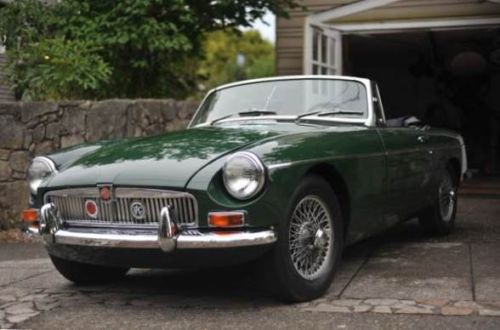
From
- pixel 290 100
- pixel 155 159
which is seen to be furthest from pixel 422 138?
pixel 155 159

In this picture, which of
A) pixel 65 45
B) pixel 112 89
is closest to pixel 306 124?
pixel 65 45

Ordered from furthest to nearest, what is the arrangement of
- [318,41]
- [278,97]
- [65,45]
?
[318,41] → [65,45] → [278,97]

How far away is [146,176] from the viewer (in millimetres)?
3988

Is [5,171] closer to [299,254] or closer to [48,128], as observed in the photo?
[48,128]

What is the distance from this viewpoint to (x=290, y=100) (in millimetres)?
5434

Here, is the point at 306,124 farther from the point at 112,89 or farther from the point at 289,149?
the point at 112,89

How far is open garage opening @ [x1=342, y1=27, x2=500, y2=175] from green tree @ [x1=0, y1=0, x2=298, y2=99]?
3842 mm

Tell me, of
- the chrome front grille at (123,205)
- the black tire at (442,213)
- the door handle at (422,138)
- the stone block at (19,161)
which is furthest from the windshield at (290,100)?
the stone block at (19,161)

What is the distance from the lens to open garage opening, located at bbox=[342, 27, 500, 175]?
13195 mm

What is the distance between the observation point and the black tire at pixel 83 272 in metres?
4.75

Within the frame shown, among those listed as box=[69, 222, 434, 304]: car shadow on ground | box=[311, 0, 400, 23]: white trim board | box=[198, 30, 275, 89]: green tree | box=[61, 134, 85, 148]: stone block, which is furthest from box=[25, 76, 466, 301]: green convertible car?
box=[198, 30, 275, 89]: green tree

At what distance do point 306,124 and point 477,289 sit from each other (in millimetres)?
1594

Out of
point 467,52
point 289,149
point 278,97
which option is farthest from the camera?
point 467,52

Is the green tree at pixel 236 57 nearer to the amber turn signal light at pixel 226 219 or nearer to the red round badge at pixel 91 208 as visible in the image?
the red round badge at pixel 91 208
